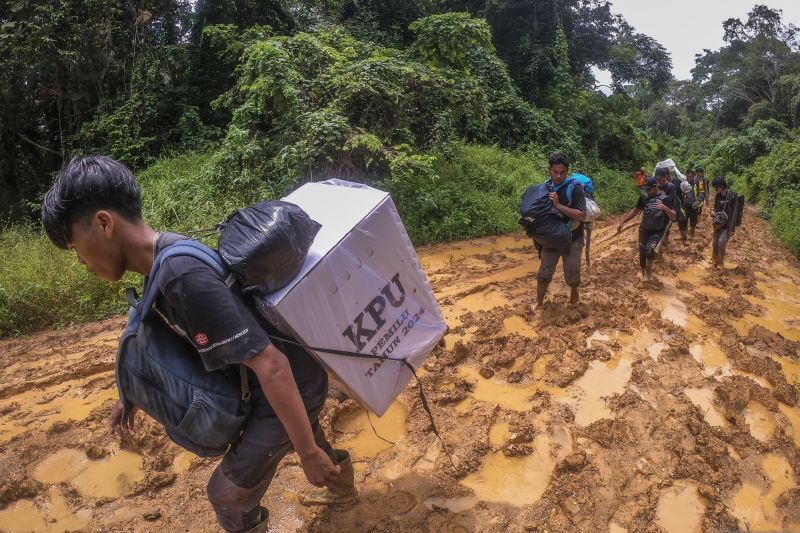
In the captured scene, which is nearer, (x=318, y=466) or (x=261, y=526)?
(x=318, y=466)

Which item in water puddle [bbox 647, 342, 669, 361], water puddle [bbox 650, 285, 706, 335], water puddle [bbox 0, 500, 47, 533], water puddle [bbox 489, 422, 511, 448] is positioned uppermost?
water puddle [bbox 650, 285, 706, 335]

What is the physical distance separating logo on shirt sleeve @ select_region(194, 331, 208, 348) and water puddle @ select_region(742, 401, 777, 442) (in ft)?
11.5

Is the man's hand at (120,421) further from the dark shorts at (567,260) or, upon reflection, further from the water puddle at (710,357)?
the water puddle at (710,357)

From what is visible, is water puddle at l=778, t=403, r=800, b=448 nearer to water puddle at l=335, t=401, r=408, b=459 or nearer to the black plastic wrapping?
water puddle at l=335, t=401, r=408, b=459

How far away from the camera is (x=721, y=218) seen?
6680 mm

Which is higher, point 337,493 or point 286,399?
point 286,399

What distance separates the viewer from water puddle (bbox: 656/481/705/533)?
245 cm

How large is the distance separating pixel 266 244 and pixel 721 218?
7101 millimetres

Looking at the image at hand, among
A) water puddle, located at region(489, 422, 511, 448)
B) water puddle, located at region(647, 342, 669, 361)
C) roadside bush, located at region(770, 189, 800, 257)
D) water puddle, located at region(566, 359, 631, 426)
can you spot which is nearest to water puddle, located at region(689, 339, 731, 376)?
water puddle, located at region(647, 342, 669, 361)

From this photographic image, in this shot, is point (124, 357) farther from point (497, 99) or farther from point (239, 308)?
point (497, 99)

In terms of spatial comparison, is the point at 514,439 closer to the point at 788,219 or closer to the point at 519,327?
the point at 519,327

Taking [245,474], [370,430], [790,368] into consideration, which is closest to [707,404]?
[790,368]

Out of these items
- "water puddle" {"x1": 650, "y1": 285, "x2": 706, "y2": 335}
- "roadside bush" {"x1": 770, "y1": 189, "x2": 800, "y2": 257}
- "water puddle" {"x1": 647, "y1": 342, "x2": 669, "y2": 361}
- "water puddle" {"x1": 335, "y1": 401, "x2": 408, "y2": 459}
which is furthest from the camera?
"roadside bush" {"x1": 770, "y1": 189, "x2": 800, "y2": 257}

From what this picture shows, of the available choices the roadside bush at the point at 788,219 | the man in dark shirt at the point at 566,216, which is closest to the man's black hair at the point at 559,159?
the man in dark shirt at the point at 566,216
